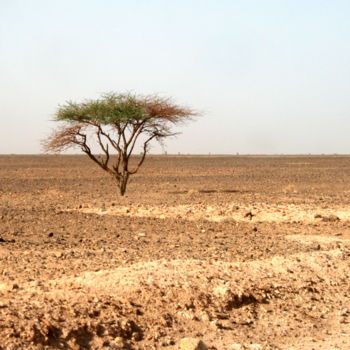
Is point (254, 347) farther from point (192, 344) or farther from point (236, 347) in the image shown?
point (192, 344)

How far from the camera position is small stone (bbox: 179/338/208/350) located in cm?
615

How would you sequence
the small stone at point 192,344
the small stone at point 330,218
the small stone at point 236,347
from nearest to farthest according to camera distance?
the small stone at point 192,344
the small stone at point 236,347
the small stone at point 330,218

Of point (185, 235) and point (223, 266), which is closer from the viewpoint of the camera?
point (223, 266)

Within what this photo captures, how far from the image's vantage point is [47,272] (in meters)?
8.23

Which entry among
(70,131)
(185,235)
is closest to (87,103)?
(70,131)

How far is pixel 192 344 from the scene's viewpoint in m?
6.18

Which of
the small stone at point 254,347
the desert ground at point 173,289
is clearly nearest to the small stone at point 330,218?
the desert ground at point 173,289

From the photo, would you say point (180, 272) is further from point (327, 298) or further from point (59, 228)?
point (59, 228)

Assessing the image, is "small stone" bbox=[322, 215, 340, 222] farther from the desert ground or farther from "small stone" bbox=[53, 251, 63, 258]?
"small stone" bbox=[53, 251, 63, 258]

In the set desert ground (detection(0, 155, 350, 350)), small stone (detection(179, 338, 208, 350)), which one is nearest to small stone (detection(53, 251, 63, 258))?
desert ground (detection(0, 155, 350, 350))

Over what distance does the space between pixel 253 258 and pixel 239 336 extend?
298 cm

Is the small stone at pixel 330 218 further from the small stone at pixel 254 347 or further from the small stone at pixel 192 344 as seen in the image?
the small stone at pixel 192 344

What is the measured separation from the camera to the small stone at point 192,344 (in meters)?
6.15

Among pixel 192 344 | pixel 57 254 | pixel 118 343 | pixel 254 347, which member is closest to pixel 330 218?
pixel 57 254
